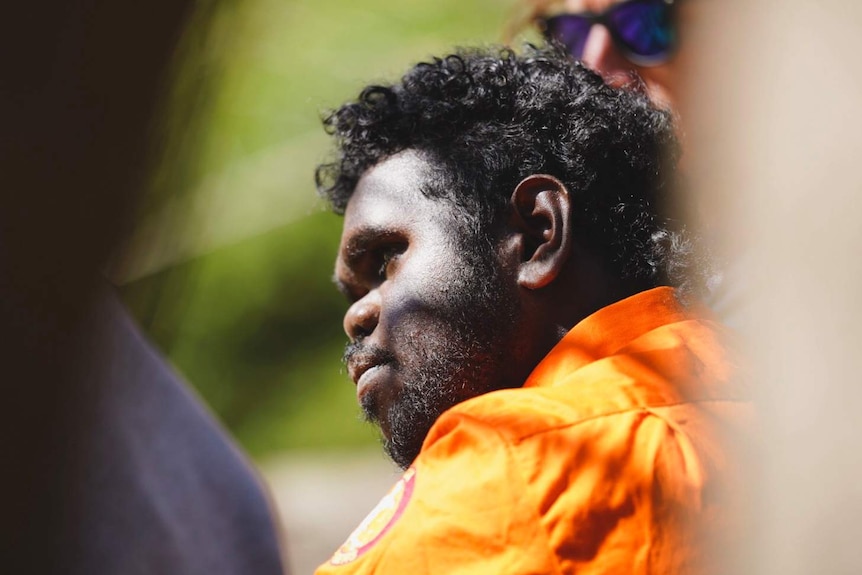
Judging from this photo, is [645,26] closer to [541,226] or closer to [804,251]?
[541,226]

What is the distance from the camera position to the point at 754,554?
3.24ft

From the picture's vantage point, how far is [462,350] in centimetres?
203

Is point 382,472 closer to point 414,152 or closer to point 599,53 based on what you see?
point 599,53

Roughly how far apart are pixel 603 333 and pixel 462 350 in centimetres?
31

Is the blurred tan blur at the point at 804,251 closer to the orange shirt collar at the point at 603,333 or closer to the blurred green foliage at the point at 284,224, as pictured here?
the orange shirt collar at the point at 603,333

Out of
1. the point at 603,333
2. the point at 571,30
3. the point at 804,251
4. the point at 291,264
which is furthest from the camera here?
the point at 291,264

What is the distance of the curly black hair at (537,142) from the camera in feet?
7.06

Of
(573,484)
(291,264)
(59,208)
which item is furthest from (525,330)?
(291,264)

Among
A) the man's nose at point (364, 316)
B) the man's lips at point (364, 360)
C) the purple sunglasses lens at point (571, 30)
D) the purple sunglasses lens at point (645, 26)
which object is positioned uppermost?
the purple sunglasses lens at point (571, 30)

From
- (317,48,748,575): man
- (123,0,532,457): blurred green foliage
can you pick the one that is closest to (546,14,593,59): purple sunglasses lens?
(317,48,748,575): man

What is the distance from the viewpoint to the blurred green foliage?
19.9 feet

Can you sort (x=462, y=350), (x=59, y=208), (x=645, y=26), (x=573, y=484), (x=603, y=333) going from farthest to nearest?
(x=645, y=26) < (x=462, y=350) < (x=603, y=333) < (x=573, y=484) < (x=59, y=208)

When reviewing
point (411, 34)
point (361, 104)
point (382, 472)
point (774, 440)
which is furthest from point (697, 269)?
point (411, 34)

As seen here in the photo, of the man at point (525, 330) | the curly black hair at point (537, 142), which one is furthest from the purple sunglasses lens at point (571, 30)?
the curly black hair at point (537, 142)
